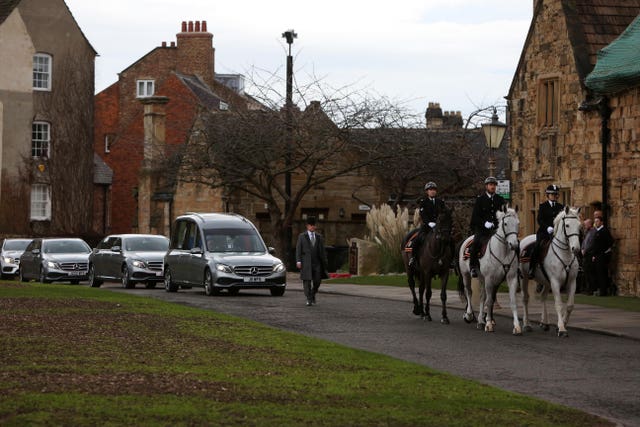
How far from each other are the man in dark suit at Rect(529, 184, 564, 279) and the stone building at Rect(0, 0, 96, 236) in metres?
46.2

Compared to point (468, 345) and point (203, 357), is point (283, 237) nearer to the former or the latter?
point (468, 345)

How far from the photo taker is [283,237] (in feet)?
162

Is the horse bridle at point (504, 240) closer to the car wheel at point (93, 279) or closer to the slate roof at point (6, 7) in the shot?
the car wheel at point (93, 279)

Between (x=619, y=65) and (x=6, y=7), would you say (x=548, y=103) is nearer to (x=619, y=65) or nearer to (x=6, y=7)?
(x=619, y=65)

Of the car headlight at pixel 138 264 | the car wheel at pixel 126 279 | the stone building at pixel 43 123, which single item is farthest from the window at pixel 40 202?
the car headlight at pixel 138 264

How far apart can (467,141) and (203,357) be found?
43828 millimetres

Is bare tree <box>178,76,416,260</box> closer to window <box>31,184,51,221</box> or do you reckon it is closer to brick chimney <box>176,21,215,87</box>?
window <box>31,184,51,221</box>

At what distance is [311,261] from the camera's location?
28.3 metres

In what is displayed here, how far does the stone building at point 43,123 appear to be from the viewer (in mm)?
65938

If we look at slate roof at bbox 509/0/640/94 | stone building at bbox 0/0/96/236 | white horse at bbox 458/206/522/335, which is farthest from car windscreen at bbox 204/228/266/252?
stone building at bbox 0/0/96/236

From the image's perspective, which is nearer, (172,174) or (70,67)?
(172,174)

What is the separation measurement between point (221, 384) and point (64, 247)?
31.5 m

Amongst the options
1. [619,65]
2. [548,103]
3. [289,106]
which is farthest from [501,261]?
[289,106]

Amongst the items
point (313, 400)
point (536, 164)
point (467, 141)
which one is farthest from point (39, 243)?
point (313, 400)
